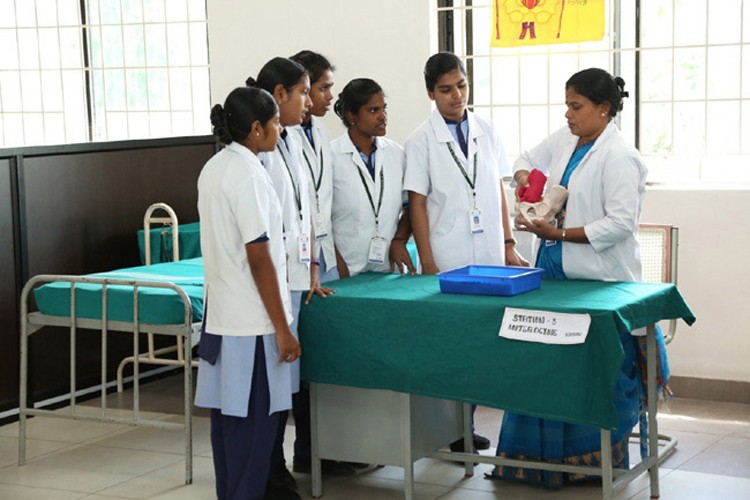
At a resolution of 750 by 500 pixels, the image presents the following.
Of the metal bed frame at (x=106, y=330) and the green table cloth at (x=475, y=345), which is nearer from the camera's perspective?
the green table cloth at (x=475, y=345)

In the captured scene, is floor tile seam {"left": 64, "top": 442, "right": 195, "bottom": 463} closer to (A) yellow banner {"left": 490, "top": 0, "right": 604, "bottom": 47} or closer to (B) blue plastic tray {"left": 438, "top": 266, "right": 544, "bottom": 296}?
(B) blue plastic tray {"left": 438, "top": 266, "right": 544, "bottom": 296}

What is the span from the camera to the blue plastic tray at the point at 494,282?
3.97 m

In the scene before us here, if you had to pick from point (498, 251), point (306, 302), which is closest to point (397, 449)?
point (306, 302)

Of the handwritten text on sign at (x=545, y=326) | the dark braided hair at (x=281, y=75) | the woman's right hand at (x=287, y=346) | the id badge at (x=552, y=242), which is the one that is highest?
the dark braided hair at (x=281, y=75)

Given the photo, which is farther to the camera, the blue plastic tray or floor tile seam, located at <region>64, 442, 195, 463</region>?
floor tile seam, located at <region>64, 442, 195, 463</region>

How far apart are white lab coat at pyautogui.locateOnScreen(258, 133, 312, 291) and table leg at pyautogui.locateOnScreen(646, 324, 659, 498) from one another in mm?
1256

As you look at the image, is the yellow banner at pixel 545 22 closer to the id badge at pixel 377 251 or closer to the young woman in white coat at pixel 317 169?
the young woman in white coat at pixel 317 169

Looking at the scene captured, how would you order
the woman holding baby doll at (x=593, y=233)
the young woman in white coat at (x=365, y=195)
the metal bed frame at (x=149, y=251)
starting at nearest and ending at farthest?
the woman holding baby doll at (x=593, y=233) < the young woman in white coat at (x=365, y=195) < the metal bed frame at (x=149, y=251)

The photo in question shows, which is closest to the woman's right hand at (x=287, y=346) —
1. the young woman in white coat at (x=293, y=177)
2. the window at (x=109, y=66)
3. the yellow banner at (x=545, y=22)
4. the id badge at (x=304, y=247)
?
the young woman in white coat at (x=293, y=177)

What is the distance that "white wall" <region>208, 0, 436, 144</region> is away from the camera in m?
6.41

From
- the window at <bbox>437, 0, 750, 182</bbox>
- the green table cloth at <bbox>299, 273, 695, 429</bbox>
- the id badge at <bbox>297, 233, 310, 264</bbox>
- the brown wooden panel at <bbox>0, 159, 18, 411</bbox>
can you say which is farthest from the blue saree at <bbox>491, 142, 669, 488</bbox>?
the brown wooden panel at <bbox>0, 159, 18, 411</bbox>

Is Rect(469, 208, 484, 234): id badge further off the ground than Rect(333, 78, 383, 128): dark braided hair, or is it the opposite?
Rect(333, 78, 383, 128): dark braided hair

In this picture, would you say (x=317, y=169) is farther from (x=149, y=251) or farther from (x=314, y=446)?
(x=149, y=251)

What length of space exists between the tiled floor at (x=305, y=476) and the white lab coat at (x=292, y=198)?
907mm
